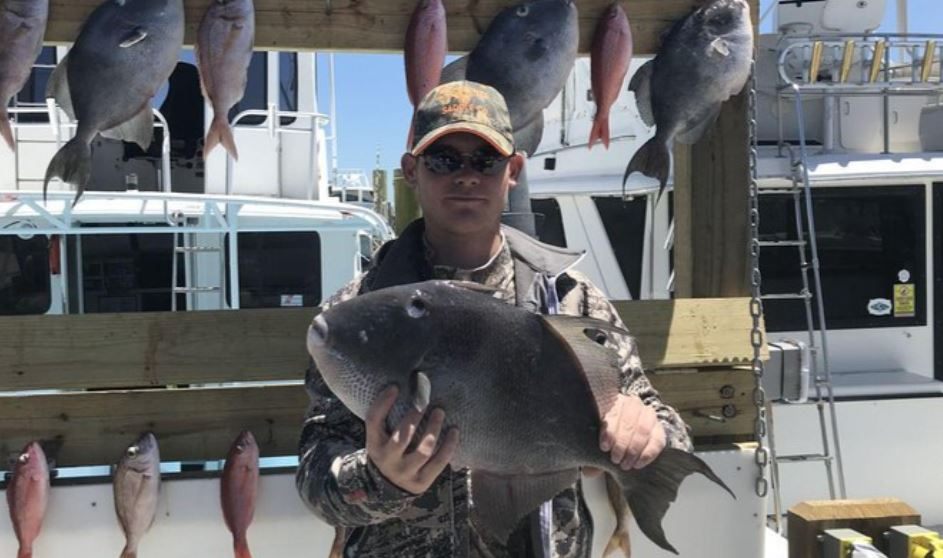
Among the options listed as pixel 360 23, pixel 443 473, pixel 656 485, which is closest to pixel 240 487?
pixel 443 473

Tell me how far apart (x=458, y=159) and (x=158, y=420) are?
151 cm

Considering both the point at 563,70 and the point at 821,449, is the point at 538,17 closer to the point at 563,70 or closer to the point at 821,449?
the point at 563,70

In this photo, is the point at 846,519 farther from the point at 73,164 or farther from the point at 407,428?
the point at 73,164

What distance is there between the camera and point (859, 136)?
6.93m

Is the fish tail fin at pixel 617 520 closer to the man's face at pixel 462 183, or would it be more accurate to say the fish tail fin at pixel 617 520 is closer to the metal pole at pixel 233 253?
the man's face at pixel 462 183

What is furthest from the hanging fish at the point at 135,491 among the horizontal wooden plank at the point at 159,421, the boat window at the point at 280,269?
the boat window at the point at 280,269

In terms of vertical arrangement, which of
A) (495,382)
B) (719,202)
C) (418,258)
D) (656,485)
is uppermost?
(719,202)

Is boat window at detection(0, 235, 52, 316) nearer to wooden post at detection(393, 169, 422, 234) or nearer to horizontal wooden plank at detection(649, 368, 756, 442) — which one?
wooden post at detection(393, 169, 422, 234)

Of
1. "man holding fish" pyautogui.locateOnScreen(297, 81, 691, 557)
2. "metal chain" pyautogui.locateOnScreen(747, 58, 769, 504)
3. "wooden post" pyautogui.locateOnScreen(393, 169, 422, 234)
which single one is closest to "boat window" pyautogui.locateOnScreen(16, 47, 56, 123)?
"wooden post" pyautogui.locateOnScreen(393, 169, 422, 234)

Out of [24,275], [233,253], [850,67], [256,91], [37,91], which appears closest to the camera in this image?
[850,67]

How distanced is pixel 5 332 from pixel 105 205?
4844mm

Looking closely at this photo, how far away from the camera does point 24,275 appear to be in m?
7.48

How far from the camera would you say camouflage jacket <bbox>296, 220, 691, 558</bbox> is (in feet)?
5.92

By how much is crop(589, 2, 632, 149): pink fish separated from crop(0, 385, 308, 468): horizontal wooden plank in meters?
1.36
